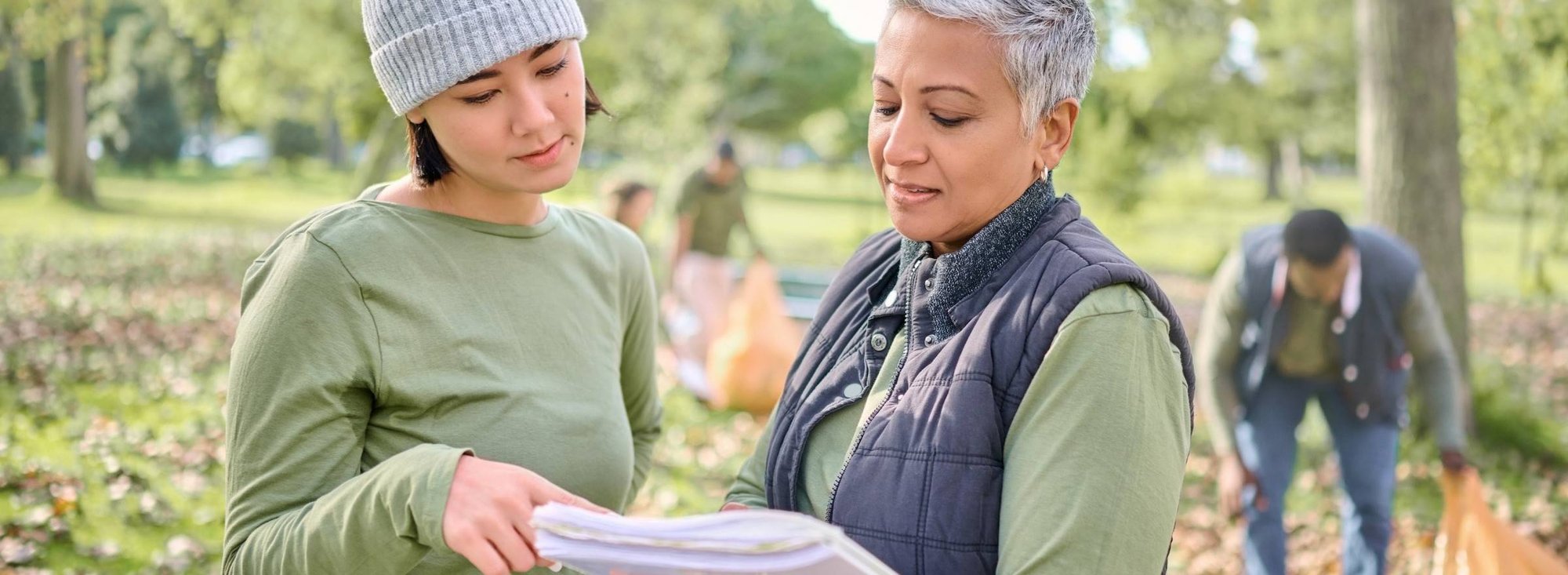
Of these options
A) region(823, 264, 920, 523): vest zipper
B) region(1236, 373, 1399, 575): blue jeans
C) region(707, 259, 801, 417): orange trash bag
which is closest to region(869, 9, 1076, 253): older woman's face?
region(823, 264, 920, 523): vest zipper

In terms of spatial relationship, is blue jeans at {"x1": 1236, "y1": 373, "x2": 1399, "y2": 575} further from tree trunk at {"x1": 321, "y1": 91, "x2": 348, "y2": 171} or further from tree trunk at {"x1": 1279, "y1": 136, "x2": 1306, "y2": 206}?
tree trunk at {"x1": 1279, "y1": 136, "x2": 1306, "y2": 206}

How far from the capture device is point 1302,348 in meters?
4.82

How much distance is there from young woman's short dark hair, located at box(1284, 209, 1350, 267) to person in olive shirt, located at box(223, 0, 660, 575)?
3.18 meters

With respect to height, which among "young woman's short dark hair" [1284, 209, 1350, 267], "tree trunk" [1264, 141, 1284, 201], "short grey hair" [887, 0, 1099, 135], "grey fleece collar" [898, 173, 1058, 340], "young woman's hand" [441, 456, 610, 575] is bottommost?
"tree trunk" [1264, 141, 1284, 201]

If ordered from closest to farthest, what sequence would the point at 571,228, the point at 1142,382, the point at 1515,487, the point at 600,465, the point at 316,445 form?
the point at 1142,382, the point at 316,445, the point at 600,465, the point at 571,228, the point at 1515,487

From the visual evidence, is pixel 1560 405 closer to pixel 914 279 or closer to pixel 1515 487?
pixel 1515 487

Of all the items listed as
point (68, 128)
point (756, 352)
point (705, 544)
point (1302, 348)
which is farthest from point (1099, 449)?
point (68, 128)

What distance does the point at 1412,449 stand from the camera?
24.5 ft

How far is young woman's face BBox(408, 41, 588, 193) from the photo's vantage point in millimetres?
1979

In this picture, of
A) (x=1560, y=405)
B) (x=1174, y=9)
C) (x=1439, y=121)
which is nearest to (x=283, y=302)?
(x=1439, y=121)

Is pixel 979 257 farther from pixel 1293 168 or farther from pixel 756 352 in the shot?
pixel 1293 168

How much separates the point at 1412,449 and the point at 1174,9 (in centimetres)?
1297

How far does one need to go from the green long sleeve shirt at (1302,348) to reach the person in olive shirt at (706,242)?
4.68 metres

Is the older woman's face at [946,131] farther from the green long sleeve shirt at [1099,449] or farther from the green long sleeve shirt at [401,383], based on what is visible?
the green long sleeve shirt at [401,383]
